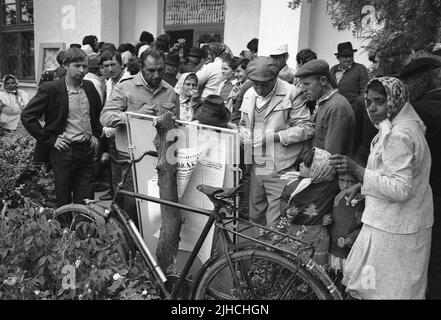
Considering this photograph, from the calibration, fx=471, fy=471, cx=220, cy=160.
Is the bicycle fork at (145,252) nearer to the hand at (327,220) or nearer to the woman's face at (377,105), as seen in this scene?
the hand at (327,220)

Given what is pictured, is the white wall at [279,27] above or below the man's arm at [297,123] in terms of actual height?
above

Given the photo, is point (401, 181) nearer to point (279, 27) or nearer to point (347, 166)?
point (347, 166)

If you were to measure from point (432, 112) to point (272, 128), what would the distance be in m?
1.17

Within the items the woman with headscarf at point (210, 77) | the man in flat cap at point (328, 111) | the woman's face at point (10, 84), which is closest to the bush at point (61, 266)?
the man in flat cap at point (328, 111)

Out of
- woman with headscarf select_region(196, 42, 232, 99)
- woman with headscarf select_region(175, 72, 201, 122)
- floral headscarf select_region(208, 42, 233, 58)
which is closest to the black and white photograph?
woman with headscarf select_region(175, 72, 201, 122)

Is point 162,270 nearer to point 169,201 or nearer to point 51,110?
point 169,201

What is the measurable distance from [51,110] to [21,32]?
927cm

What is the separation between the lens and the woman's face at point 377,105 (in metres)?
2.62

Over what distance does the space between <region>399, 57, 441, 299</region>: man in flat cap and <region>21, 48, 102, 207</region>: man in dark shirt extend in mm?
2669

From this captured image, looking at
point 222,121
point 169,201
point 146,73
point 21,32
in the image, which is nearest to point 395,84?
point 222,121

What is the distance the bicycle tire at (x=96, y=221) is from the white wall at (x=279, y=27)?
472 cm

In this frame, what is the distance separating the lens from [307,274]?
2529 millimetres

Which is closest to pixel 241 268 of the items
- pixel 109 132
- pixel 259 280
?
pixel 259 280

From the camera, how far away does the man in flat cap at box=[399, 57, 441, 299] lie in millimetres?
2889
